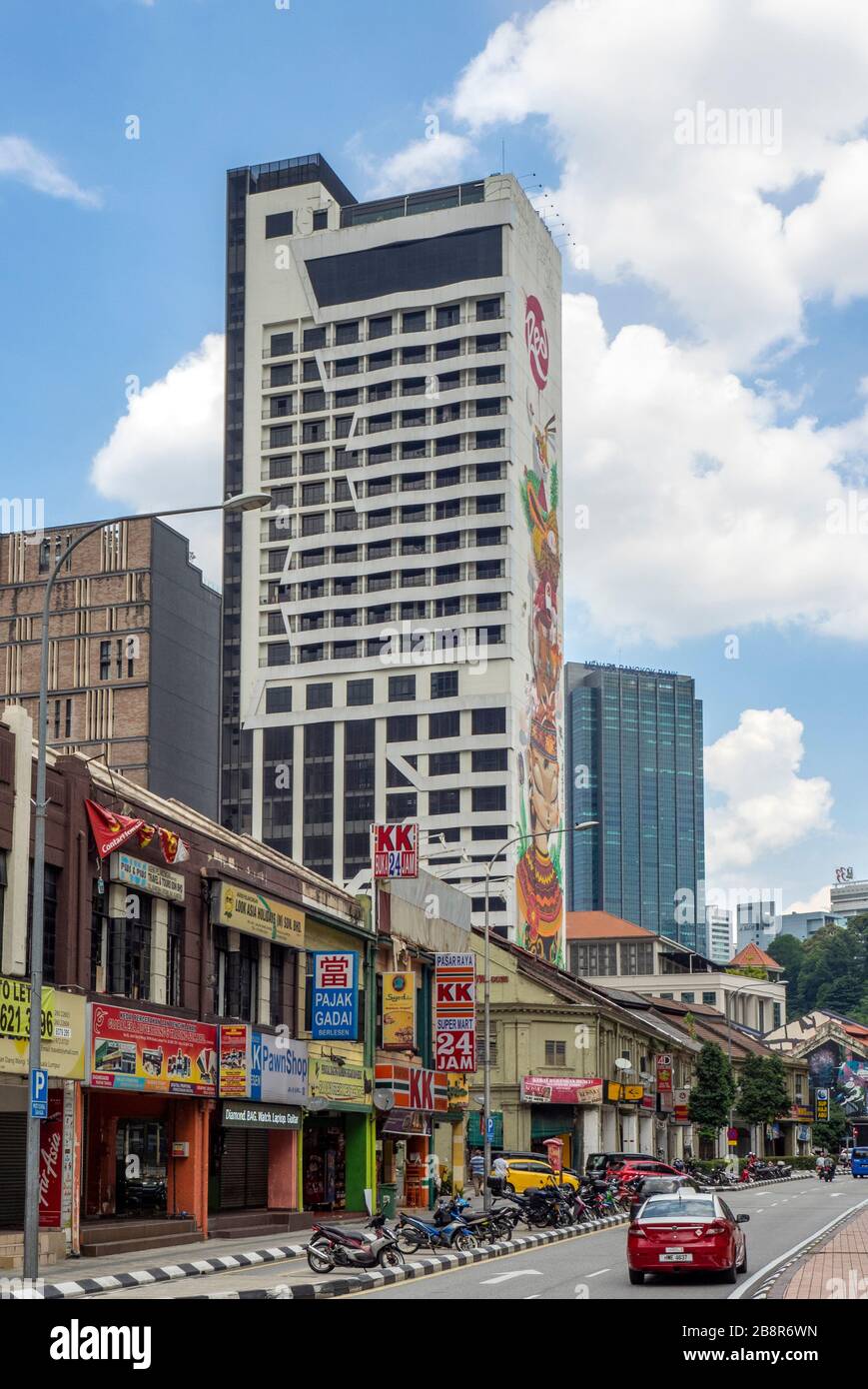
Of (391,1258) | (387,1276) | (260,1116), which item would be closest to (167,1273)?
(387,1276)

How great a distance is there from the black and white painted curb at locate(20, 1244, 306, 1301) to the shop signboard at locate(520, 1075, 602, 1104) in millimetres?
42811

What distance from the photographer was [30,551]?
126m

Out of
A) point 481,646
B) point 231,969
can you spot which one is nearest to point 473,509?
point 481,646

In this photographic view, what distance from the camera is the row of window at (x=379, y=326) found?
138 m

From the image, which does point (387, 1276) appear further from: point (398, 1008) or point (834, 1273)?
point (398, 1008)

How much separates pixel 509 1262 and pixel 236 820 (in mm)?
106246

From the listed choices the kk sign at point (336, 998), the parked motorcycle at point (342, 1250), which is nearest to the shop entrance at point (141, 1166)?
the kk sign at point (336, 998)

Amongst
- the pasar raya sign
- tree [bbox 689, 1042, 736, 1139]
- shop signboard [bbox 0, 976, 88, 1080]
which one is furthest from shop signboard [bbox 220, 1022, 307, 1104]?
tree [bbox 689, 1042, 736, 1139]

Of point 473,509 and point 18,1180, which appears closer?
point 18,1180

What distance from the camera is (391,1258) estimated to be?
30109 mm

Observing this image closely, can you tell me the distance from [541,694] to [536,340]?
30255mm

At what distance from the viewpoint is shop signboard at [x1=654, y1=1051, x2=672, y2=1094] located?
96562mm

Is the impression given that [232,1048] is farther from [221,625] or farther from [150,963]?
[221,625]

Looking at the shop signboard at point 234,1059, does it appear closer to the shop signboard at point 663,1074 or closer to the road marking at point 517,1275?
the road marking at point 517,1275
